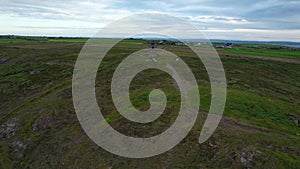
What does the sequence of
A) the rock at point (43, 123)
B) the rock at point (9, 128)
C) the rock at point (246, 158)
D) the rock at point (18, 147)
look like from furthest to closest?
the rock at point (9, 128)
the rock at point (43, 123)
the rock at point (18, 147)
the rock at point (246, 158)

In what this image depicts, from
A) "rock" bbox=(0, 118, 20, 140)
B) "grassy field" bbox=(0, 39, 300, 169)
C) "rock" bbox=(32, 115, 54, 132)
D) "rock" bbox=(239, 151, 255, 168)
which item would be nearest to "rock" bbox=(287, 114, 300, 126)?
"grassy field" bbox=(0, 39, 300, 169)

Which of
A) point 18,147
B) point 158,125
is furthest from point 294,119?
point 18,147

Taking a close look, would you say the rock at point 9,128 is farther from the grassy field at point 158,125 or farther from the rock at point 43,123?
the rock at point 43,123

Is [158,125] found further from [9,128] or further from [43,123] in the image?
[9,128]

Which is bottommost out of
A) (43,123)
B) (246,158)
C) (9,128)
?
(9,128)

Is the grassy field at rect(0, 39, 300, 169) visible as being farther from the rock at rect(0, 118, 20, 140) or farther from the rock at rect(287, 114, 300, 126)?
the rock at rect(287, 114, 300, 126)

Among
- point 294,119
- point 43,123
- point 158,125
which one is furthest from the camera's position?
point 43,123

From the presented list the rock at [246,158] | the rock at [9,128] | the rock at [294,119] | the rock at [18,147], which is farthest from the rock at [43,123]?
the rock at [294,119]
